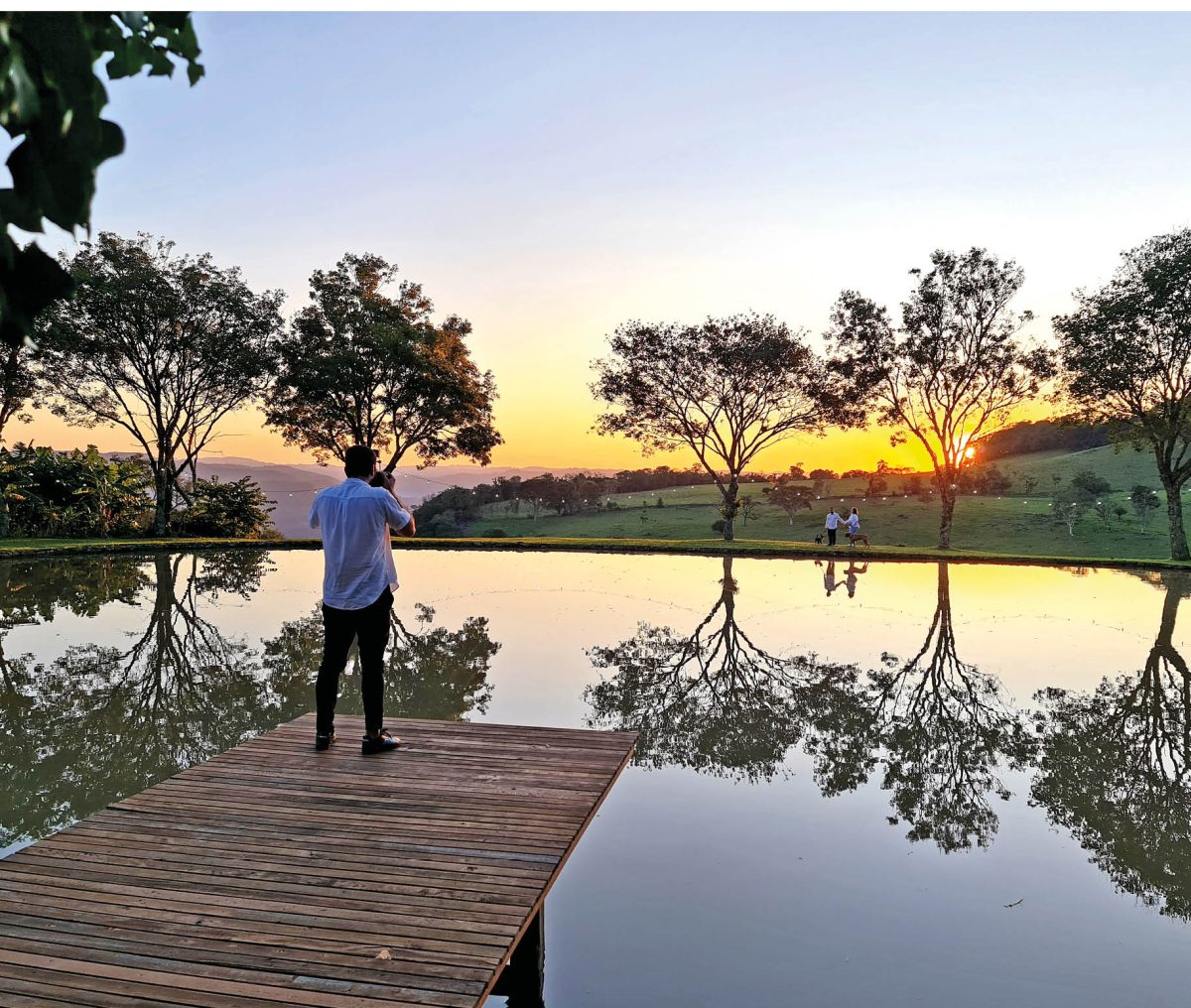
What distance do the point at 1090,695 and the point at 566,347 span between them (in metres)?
24.2

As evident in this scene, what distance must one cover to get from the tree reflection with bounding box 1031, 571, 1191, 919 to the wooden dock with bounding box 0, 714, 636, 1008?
3.20m

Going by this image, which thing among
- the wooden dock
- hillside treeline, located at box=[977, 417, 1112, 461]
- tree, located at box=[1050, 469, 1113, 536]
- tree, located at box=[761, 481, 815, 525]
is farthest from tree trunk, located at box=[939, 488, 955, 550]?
hillside treeline, located at box=[977, 417, 1112, 461]

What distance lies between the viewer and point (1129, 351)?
2725 cm

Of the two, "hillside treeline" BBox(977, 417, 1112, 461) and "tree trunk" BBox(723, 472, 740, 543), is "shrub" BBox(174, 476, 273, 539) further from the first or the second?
"hillside treeline" BBox(977, 417, 1112, 461)

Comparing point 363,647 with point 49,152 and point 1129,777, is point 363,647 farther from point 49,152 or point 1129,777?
point 1129,777

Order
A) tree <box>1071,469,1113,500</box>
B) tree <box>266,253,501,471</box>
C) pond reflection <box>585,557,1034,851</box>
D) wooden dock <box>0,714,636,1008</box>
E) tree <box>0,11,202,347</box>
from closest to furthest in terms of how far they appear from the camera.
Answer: tree <box>0,11,202,347</box>
wooden dock <box>0,714,636,1008</box>
pond reflection <box>585,557,1034,851</box>
tree <box>266,253,501,471</box>
tree <box>1071,469,1113,500</box>

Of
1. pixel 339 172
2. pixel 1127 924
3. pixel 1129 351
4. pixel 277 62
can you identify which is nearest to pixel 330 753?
pixel 1127 924

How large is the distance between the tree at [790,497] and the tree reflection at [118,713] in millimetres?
40200

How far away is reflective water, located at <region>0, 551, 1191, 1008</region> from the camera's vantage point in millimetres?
3812

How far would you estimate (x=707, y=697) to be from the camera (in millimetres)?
8602

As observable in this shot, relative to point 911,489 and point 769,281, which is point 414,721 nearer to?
point 769,281

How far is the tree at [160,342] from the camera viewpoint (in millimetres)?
26609

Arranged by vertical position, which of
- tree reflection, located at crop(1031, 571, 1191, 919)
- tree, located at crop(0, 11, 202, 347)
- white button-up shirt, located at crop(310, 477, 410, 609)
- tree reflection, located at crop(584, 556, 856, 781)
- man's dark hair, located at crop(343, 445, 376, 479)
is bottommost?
tree reflection, located at crop(1031, 571, 1191, 919)

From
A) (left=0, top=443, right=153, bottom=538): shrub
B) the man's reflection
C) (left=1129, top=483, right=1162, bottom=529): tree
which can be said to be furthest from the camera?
(left=1129, top=483, right=1162, bottom=529): tree
